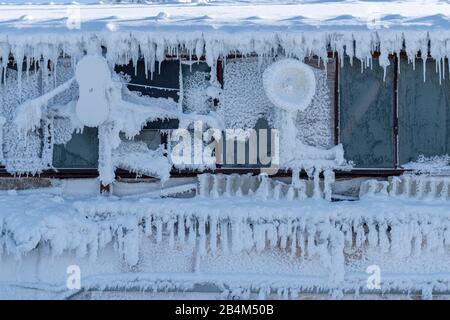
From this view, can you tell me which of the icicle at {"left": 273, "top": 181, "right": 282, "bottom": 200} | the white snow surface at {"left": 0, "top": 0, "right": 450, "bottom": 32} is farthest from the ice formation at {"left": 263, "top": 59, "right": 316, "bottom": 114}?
the icicle at {"left": 273, "top": 181, "right": 282, "bottom": 200}

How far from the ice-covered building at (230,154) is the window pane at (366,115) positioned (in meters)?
0.02

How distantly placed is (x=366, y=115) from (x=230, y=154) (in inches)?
59.9

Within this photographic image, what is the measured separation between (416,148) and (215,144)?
2159 mm

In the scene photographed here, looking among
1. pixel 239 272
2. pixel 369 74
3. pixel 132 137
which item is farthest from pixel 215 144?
pixel 369 74

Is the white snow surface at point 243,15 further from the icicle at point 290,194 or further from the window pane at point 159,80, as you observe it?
the icicle at point 290,194

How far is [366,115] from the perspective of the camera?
6.67 meters

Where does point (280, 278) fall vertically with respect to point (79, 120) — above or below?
below

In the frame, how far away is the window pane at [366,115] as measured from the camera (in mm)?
6652

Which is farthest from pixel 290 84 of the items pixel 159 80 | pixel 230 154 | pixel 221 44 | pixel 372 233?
pixel 372 233

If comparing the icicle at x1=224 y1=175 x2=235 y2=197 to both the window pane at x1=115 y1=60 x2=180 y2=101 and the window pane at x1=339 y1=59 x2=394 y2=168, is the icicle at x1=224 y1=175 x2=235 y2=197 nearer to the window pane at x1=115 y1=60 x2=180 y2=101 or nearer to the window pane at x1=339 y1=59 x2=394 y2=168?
the window pane at x1=115 y1=60 x2=180 y2=101

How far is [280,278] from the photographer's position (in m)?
6.44

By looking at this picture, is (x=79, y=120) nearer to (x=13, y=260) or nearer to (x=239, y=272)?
(x=13, y=260)

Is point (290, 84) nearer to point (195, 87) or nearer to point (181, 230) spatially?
point (195, 87)

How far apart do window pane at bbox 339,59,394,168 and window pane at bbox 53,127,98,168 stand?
2711 millimetres
